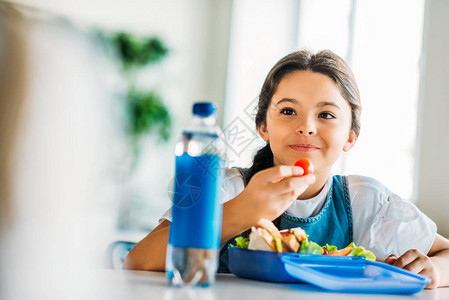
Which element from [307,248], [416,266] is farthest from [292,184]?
[416,266]

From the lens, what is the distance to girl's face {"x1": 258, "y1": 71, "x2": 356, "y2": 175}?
111cm

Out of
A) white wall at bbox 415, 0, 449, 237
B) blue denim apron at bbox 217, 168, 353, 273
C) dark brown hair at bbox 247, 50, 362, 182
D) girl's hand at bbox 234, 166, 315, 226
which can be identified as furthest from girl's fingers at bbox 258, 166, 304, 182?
white wall at bbox 415, 0, 449, 237

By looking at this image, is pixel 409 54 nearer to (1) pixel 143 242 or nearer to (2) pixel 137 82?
(1) pixel 143 242

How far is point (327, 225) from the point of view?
1.17 meters

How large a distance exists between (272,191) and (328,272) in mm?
153

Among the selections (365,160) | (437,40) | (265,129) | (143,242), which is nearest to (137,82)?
(365,160)

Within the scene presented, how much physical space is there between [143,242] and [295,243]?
329mm

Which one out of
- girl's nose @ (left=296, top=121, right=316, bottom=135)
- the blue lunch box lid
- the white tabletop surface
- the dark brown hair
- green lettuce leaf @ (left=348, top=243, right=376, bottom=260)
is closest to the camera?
the white tabletop surface

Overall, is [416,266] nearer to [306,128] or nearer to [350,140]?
[306,128]

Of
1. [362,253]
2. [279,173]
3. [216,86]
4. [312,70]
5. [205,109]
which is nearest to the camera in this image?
[205,109]

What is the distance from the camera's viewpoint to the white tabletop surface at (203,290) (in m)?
0.54

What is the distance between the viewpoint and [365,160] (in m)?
2.66

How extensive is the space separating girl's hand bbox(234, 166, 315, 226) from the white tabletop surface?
116mm

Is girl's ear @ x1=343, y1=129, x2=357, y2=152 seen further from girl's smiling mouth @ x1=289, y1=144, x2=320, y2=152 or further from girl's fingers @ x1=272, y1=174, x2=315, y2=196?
girl's fingers @ x1=272, y1=174, x2=315, y2=196
